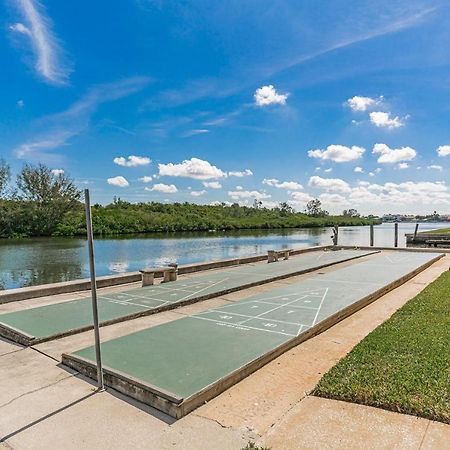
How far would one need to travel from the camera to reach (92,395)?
4062 millimetres

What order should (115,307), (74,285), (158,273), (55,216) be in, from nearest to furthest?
1. (115,307)
2. (74,285)
3. (158,273)
4. (55,216)

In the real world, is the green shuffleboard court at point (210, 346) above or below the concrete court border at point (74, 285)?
below

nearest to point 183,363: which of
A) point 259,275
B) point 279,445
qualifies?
point 279,445

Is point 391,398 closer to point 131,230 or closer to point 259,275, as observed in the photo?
point 259,275

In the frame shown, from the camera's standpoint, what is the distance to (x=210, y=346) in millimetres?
5297

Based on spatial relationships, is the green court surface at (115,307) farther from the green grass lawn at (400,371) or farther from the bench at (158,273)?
the green grass lawn at (400,371)

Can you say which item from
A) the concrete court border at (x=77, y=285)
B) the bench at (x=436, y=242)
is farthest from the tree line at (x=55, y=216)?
the concrete court border at (x=77, y=285)

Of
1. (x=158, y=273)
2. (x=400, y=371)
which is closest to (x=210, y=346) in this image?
(x=400, y=371)

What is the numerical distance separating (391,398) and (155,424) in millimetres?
2245

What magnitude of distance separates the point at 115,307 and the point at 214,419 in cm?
466

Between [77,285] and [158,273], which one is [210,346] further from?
[158,273]

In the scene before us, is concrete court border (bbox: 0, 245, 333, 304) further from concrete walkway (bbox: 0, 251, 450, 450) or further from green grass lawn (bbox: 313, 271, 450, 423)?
green grass lawn (bbox: 313, 271, 450, 423)

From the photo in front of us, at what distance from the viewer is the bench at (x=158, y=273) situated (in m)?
10.6

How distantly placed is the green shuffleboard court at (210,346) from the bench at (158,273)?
333 cm
